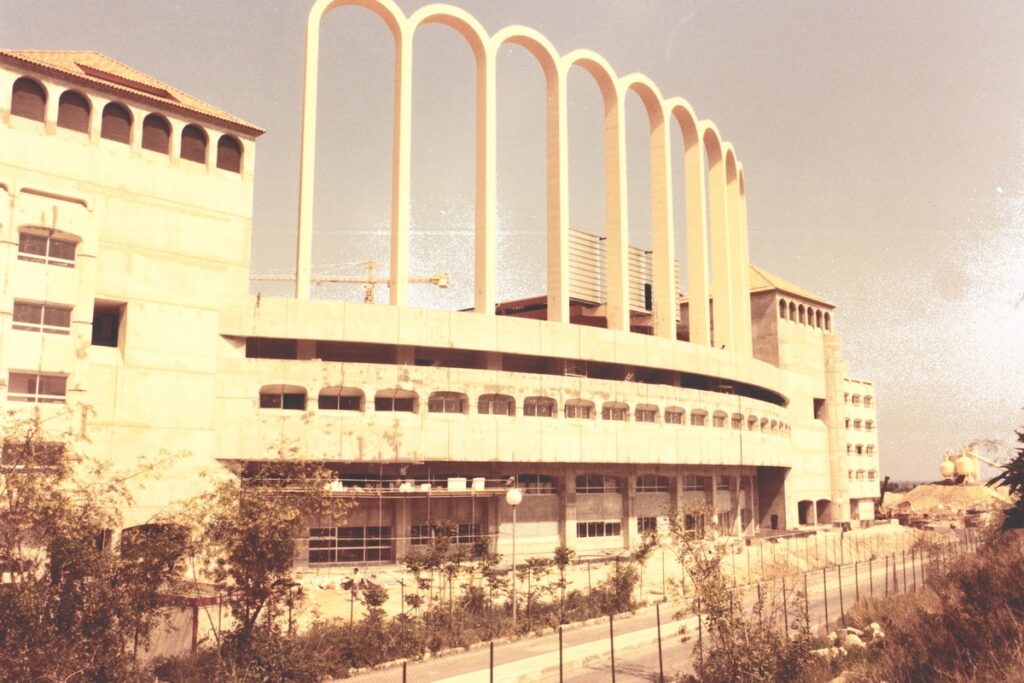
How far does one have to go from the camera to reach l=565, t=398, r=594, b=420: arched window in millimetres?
52406

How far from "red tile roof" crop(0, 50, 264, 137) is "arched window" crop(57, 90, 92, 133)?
916 mm

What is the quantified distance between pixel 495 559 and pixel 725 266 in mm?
42692

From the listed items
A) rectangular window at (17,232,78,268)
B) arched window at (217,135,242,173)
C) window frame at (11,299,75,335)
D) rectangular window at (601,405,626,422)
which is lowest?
rectangular window at (601,405,626,422)

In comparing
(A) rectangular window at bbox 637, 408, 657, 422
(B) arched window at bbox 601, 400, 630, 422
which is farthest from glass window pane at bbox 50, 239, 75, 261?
(A) rectangular window at bbox 637, 408, 657, 422

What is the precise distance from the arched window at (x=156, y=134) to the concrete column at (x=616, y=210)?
1174 inches

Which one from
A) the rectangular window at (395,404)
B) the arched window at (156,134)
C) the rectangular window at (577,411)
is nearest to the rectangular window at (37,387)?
the arched window at (156,134)

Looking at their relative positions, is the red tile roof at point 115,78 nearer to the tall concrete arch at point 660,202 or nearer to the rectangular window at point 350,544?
the rectangular window at point 350,544

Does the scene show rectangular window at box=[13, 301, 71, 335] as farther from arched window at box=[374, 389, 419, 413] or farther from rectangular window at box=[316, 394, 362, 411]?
arched window at box=[374, 389, 419, 413]

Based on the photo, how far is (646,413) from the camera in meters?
56.8

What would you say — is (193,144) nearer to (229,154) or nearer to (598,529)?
(229,154)

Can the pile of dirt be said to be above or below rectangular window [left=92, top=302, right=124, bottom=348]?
below

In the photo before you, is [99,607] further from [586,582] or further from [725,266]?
[725,266]

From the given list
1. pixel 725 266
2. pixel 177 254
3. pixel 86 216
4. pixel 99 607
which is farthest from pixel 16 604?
pixel 725 266

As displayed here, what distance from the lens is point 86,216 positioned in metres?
38.5
